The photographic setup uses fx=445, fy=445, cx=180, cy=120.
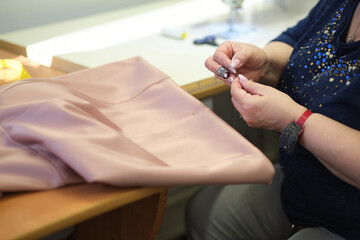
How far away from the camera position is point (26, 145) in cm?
63

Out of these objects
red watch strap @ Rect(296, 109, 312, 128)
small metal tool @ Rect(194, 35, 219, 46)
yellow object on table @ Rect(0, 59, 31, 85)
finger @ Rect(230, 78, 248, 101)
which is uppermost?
finger @ Rect(230, 78, 248, 101)

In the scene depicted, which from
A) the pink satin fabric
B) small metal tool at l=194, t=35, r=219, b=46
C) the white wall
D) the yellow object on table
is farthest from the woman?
the white wall

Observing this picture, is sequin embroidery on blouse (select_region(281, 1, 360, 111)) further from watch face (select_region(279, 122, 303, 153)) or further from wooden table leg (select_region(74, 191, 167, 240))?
wooden table leg (select_region(74, 191, 167, 240))

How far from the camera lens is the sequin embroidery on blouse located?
0.80 metres

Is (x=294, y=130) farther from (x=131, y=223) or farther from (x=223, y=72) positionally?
(x=131, y=223)

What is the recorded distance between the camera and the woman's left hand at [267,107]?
0.74 m

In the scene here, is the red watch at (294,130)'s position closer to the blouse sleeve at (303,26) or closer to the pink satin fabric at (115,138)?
the pink satin fabric at (115,138)

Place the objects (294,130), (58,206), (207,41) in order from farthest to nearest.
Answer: (207,41) → (294,130) → (58,206)

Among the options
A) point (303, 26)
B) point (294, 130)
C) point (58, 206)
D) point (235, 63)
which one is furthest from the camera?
point (303, 26)

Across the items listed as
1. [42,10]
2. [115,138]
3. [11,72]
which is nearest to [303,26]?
[115,138]

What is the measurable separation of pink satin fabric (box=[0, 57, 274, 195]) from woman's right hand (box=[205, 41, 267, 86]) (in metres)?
0.12

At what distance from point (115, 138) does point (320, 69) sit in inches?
17.2

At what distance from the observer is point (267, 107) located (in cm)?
75

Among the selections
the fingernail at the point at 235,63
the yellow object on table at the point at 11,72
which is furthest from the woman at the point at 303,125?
the yellow object on table at the point at 11,72
